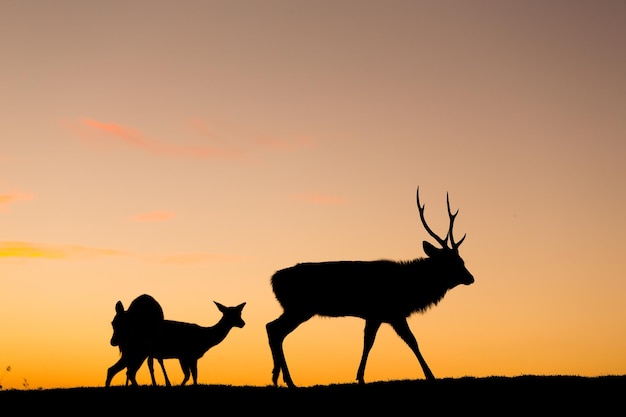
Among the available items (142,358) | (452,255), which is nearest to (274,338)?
(142,358)

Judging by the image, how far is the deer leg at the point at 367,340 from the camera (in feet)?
60.3

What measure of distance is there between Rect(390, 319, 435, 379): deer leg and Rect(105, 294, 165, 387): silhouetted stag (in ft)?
19.0

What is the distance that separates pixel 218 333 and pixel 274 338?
3988 mm

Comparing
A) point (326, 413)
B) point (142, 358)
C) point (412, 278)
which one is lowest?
point (326, 413)

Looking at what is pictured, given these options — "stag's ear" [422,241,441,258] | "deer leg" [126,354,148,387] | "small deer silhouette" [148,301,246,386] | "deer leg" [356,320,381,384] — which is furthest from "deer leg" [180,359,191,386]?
"stag's ear" [422,241,441,258]

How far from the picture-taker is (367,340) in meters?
19.1

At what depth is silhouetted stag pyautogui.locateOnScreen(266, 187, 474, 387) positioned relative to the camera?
754 inches

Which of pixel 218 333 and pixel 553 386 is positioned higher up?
pixel 218 333

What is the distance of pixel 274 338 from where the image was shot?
19.1 m

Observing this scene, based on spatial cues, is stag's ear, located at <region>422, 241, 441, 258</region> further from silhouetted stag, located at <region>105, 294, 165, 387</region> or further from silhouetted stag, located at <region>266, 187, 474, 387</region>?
silhouetted stag, located at <region>105, 294, 165, 387</region>

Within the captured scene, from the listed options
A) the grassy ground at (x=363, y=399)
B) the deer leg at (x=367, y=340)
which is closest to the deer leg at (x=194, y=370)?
the grassy ground at (x=363, y=399)

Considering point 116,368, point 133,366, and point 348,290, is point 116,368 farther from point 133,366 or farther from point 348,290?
point 348,290

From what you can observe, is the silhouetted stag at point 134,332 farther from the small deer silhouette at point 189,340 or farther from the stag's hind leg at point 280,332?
the stag's hind leg at point 280,332

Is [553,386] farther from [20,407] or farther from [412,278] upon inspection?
[20,407]
